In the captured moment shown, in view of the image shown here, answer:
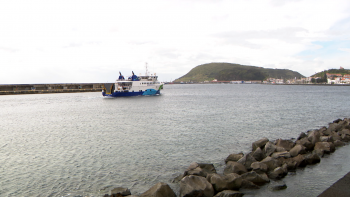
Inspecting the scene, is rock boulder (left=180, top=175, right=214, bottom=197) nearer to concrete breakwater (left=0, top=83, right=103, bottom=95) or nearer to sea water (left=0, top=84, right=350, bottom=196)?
sea water (left=0, top=84, right=350, bottom=196)

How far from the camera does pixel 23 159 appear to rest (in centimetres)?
1309

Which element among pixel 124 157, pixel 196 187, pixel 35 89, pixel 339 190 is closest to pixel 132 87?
pixel 124 157

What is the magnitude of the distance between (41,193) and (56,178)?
1384mm

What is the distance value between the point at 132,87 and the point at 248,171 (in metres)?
58.6

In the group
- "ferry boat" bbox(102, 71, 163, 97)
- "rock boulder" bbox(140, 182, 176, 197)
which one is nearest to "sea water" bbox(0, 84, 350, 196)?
"rock boulder" bbox(140, 182, 176, 197)

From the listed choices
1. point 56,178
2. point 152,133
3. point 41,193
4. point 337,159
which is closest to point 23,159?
point 56,178

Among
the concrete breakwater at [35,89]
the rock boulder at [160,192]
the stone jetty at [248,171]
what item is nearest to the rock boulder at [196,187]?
the stone jetty at [248,171]

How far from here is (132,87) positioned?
66.2 m

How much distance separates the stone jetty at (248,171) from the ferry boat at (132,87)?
54860 mm

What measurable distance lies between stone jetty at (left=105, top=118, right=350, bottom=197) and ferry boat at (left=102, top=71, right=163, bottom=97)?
5486 centimetres

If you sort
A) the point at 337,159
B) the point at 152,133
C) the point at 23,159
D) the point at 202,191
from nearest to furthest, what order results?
the point at 202,191 < the point at 337,159 < the point at 23,159 < the point at 152,133

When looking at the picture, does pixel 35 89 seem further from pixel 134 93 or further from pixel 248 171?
pixel 248 171

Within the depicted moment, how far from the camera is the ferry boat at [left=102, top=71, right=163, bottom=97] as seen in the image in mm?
64156

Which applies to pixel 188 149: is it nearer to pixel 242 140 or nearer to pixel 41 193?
pixel 242 140
